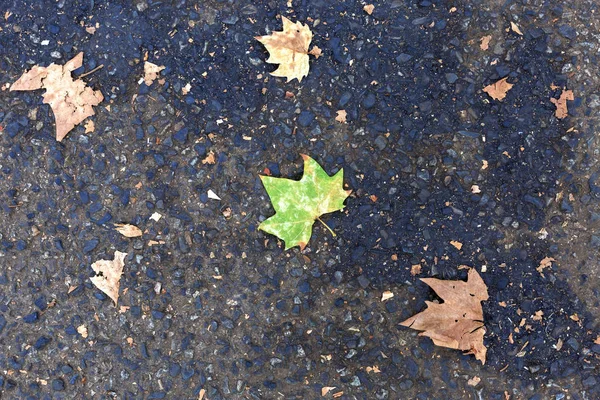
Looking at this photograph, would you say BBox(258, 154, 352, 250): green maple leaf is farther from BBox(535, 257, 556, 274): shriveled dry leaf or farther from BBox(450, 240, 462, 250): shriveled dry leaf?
BBox(535, 257, 556, 274): shriveled dry leaf

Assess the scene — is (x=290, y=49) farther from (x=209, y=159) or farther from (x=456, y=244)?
(x=456, y=244)

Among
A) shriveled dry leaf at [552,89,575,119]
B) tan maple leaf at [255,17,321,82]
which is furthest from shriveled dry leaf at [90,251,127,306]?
shriveled dry leaf at [552,89,575,119]

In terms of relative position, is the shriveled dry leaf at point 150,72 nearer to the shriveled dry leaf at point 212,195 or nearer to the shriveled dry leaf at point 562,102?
the shriveled dry leaf at point 212,195

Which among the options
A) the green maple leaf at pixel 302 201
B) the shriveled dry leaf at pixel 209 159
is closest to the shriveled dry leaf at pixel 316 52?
the green maple leaf at pixel 302 201

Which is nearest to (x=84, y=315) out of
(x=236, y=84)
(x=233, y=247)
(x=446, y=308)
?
(x=233, y=247)

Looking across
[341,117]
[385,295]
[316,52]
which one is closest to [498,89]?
[341,117]

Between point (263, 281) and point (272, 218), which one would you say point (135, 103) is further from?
point (263, 281)

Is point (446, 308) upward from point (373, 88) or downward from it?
downward
